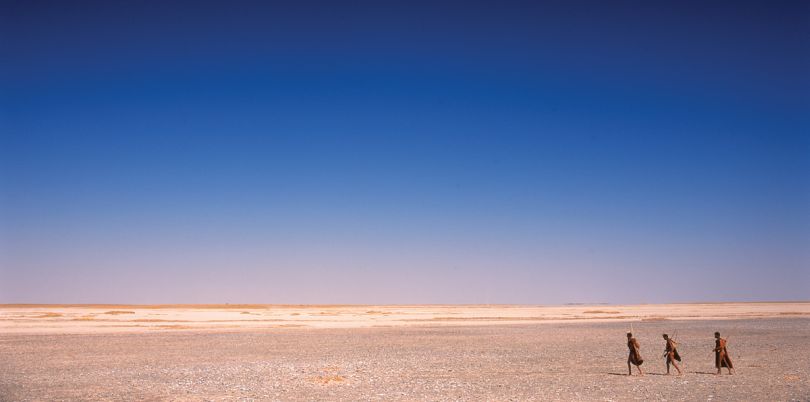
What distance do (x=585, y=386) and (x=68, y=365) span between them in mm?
20537

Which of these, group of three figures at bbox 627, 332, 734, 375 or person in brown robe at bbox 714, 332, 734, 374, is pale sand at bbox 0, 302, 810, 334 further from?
person in brown robe at bbox 714, 332, 734, 374

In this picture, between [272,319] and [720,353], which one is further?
[272,319]

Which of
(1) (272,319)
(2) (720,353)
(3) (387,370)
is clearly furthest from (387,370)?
(1) (272,319)

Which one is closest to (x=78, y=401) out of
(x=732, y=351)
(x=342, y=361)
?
(x=342, y=361)

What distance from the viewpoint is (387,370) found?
953 inches

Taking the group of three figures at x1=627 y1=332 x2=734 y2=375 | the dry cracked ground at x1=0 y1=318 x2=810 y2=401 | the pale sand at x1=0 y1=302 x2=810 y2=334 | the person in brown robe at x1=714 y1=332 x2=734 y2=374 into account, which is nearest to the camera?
the dry cracked ground at x1=0 y1=318 x2=810 y2=401

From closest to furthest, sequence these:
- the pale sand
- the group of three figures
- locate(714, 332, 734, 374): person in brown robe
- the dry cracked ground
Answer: the dry cracked ground → the group of three figures → locate(714, 332, 734, 374): person in brown robe → the pale sand

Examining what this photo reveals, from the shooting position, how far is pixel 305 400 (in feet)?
56.5

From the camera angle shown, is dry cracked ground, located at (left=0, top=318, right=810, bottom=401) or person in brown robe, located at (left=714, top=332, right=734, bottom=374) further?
person in brown robe, located at (left=714, top=332, right=734, bottom=374)

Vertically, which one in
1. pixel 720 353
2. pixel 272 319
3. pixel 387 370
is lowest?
pixel 387 370

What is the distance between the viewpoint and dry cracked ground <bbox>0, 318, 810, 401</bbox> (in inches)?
717

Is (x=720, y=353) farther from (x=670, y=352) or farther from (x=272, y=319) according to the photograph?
(x=272, y=319)

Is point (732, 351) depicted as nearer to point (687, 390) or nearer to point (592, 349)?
point (592, 349)

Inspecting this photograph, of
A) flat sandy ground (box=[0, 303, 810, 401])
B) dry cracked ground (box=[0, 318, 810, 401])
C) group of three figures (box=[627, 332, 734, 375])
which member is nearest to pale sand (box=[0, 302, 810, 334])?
flat sandy ground (box=[0, 303, 810, 401])
